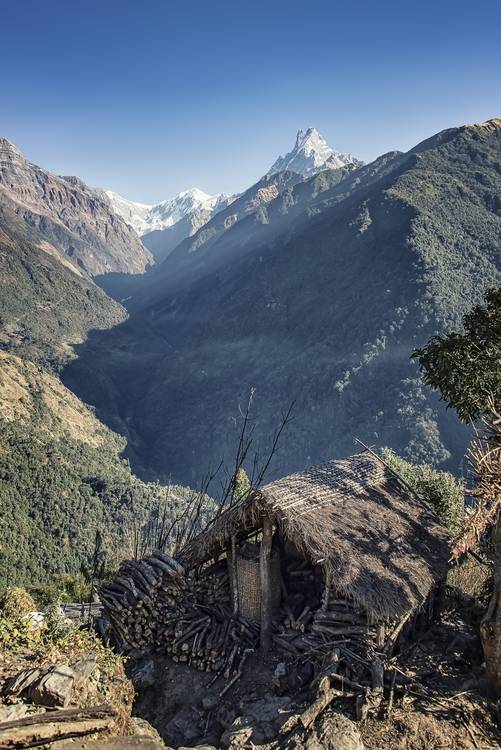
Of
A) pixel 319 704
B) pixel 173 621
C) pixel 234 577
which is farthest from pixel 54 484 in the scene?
pixel 319 704

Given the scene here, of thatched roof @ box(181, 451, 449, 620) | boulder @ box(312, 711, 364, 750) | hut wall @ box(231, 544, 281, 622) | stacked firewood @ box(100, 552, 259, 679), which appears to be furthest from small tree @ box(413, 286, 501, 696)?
stacked firewood @ box(100, 552, 259, 679)

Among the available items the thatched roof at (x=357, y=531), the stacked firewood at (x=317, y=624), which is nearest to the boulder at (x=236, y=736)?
the stacked firewood at (x=317, y=624)

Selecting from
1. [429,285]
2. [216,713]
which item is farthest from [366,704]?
[429,285]

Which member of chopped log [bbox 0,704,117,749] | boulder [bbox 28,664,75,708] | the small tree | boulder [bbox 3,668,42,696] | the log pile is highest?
the small tree

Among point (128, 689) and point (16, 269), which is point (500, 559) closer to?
point (128, 689)

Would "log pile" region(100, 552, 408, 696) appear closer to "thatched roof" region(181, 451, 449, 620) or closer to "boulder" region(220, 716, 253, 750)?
"thatched roof" region(181, 451, 449, 620)
